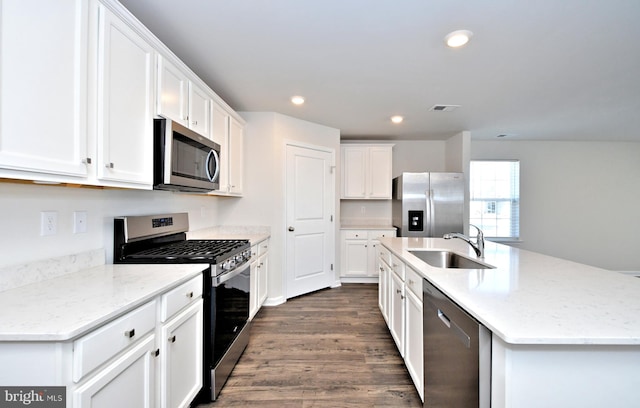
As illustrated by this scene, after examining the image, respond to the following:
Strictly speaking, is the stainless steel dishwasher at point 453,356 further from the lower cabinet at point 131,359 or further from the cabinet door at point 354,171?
the cabinet door at point 354,171

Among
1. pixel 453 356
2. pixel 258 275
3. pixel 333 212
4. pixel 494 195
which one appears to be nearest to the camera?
pixel 453 356

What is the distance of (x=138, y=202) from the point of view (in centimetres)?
200

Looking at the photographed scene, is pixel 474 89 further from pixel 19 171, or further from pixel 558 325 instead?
pixel 19 171

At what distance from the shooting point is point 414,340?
1.77 m

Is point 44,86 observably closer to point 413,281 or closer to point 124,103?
point 124,103

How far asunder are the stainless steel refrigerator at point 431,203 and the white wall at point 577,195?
1347mm

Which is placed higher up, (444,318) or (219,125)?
(219,125)

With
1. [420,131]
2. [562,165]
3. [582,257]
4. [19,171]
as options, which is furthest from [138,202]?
[582,257]

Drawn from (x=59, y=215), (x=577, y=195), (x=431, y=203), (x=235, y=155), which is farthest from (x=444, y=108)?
(x=577, y=195)

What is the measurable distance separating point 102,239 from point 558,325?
220 cm

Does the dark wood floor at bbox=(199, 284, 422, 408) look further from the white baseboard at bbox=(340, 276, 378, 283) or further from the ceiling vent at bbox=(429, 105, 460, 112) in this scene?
the ceiling vent at bbox=(429, 105, 460, 112)

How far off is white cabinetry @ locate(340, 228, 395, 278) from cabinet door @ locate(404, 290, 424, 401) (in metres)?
2.44

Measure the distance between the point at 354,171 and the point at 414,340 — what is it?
3190mm

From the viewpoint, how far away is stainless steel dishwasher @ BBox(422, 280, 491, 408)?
3.25 ft
